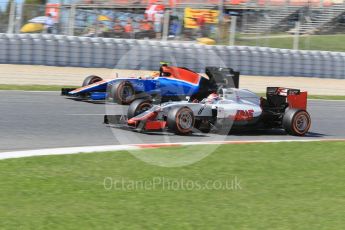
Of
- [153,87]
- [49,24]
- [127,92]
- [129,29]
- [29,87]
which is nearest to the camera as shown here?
[153,87]

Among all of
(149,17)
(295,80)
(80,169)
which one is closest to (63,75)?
(149,17)

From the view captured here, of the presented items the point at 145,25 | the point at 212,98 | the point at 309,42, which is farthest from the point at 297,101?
the point at 309,42

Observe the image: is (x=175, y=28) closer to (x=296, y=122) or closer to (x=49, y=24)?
(x=49, y=24)

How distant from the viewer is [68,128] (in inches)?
395

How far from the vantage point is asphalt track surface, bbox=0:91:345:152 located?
8.88m

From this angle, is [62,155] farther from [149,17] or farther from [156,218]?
[149,17]

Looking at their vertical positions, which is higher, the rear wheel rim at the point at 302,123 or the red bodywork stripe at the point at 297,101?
the red bodywork stripe at the point at 297,101

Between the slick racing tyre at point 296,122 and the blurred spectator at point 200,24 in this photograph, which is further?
the blurred spectator at point 200,24

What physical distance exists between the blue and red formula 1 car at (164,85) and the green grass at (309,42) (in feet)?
34.0

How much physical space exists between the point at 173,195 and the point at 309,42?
1996cm

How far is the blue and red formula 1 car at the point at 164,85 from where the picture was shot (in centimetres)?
1056

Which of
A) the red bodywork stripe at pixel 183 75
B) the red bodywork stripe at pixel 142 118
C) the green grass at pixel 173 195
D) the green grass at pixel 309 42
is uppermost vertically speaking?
the green grass at pixel 309 42

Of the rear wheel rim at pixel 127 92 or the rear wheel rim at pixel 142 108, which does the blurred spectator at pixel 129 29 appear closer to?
the rear wheel rim at pixel 127 92

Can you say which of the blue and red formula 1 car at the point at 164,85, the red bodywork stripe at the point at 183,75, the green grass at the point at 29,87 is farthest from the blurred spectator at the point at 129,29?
the red bodywork stripe at the point at 183,75
